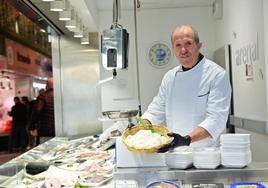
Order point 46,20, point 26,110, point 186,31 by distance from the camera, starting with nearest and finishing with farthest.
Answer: point 186,31 → point 46,20 → point 26,110

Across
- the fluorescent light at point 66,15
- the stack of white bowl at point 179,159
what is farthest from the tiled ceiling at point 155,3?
the stack of white bowl at point 179,159

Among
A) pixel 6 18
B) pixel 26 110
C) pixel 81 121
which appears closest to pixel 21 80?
pixel 26 110

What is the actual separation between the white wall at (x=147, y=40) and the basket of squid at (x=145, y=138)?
3.99m

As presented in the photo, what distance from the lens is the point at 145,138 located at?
5.72ft

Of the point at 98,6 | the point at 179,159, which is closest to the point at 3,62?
the point at 98,6

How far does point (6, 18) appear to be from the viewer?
4.20 m

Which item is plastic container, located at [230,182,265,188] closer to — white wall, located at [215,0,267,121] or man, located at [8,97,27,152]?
white wall, located at [215,0,267,121]

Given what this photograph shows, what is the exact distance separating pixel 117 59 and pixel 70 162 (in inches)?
35.4

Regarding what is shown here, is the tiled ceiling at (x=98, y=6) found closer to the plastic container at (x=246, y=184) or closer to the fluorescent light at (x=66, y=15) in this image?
the fluorescent light at (x=66, y=15)

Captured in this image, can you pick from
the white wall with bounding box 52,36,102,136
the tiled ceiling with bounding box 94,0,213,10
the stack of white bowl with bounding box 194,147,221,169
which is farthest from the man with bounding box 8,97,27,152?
the stack of white bowl with bounding box 194,147,221,169

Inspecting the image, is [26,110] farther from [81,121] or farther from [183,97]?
[183,97]

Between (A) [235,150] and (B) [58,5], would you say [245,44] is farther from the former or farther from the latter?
(A) [235,150]

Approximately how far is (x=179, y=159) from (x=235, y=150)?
0.25m

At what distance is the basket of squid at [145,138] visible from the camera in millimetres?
1694
